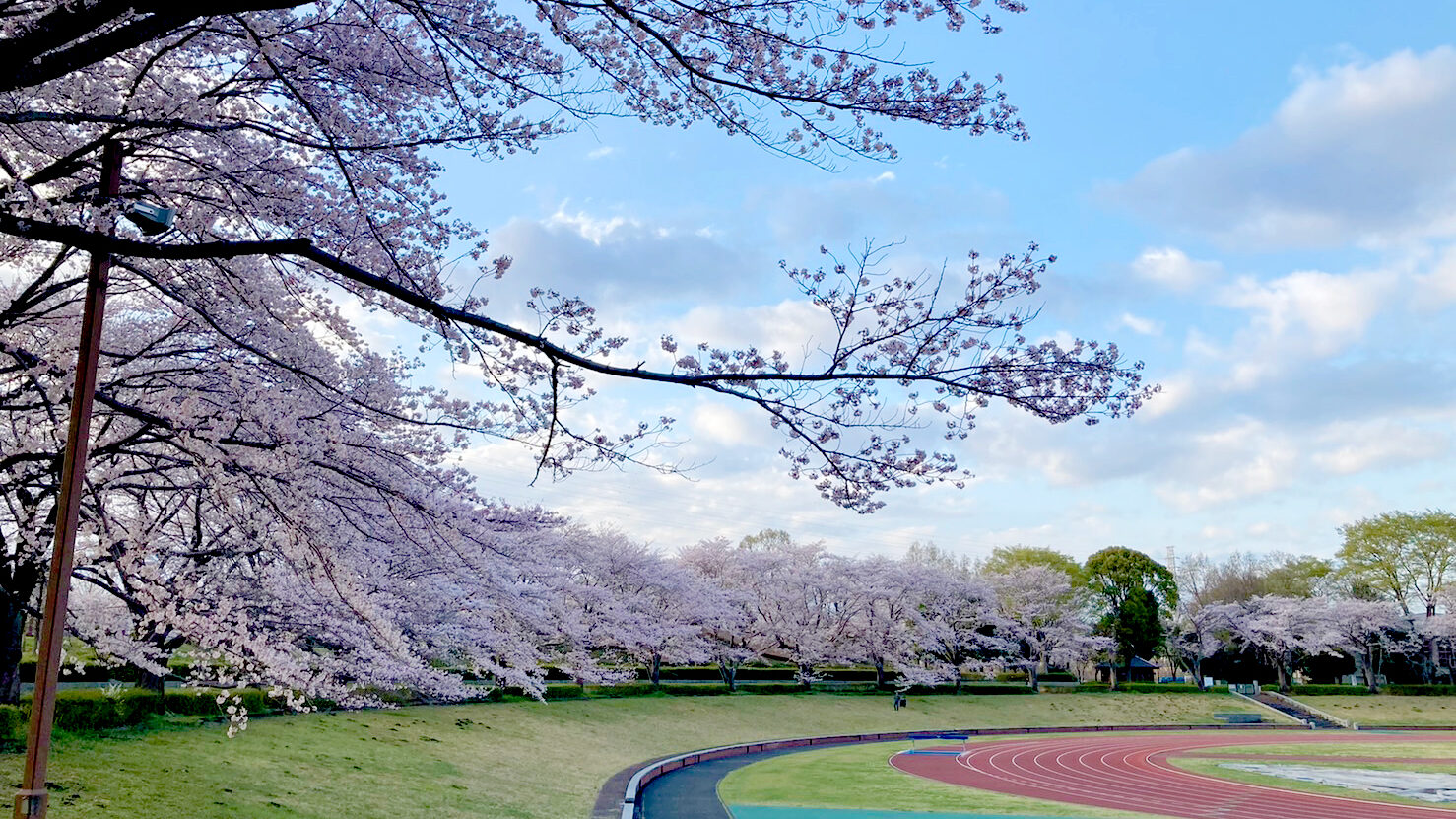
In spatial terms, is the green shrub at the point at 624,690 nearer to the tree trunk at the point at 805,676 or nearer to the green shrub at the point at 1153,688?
the tree trunk at the point at 805,676

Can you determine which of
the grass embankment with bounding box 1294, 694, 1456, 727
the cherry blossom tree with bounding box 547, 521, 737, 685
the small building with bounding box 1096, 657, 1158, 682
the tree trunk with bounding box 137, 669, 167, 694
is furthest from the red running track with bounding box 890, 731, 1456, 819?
the small building with bounding box 1096, 657, 1158, 682

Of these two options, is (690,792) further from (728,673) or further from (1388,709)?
(1388,709)

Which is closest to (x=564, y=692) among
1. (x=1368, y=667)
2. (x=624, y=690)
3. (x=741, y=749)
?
(x=624, y=690)

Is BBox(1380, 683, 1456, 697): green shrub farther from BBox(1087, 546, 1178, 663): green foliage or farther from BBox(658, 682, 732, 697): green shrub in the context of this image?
BBox(658, 682, 732, 697): green shrub

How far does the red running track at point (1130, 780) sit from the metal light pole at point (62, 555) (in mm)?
18826

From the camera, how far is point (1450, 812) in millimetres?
18406

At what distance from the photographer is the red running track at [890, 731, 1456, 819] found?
1892 centimetres

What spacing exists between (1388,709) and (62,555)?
5874cm

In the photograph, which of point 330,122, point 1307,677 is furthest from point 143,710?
point 1307,677

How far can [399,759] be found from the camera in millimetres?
17375

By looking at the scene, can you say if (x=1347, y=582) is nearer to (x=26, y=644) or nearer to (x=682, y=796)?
(x=682, y=796)

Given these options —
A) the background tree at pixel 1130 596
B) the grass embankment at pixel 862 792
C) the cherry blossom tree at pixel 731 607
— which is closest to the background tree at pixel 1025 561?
the background tree at pixel 1130 596

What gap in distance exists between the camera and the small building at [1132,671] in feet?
203

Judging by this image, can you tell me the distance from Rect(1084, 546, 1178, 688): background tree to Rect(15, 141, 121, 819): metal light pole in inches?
2253
